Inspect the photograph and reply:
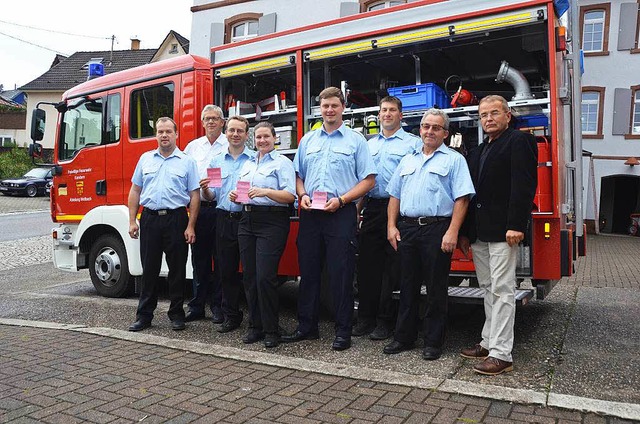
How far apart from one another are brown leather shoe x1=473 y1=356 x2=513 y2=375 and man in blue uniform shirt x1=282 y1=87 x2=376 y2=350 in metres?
1.13

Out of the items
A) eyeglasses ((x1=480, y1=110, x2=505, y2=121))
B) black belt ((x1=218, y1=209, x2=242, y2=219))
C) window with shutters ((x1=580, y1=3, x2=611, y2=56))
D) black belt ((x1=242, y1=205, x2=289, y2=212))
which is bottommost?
black belt ((x1=218, y1=209, x2=242, y2=219))

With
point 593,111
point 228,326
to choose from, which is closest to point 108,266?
point 228,326

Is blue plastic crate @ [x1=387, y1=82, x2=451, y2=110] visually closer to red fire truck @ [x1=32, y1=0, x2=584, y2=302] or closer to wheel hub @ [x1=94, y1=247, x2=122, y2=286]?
red fire truck @ [x1=32, y1=0, x2=584, y2=302]

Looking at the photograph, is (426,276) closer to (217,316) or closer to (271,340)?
(271,340)

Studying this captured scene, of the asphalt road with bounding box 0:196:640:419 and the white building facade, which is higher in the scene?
the white building facade

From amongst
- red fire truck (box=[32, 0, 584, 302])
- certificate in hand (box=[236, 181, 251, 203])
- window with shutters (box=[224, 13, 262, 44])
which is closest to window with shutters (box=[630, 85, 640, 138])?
window with shutters (box=[224, 13, 262, 44])

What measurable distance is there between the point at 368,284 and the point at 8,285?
6291 mm

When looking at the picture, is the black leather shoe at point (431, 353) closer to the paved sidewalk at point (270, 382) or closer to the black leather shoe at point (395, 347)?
the paved sidewalk at point (270, 382)

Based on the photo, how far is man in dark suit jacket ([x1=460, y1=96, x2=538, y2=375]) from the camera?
3.93 meters

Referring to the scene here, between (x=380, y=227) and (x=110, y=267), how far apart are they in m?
3.85

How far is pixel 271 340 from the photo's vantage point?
477 cm

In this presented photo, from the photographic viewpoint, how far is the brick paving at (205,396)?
3.27m

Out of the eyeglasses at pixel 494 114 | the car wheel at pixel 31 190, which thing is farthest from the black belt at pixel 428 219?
the car wheel at pixel 31 190

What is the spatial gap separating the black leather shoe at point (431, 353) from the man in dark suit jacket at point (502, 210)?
39cm
